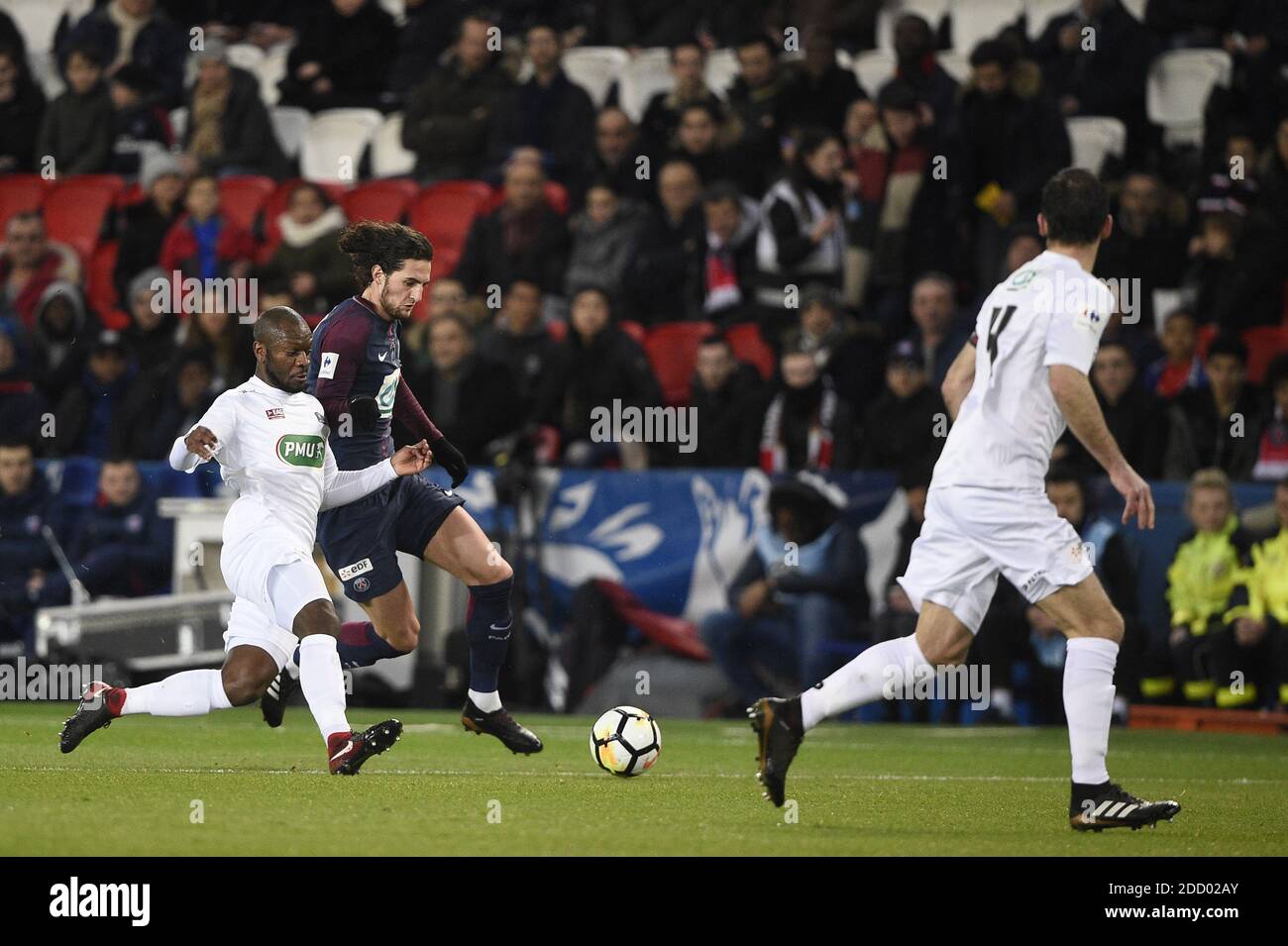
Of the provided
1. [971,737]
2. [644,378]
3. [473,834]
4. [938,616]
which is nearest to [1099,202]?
[938,616]

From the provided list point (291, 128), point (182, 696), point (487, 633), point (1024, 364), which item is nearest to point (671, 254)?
point (291, 128)

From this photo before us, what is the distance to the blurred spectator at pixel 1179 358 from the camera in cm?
1298

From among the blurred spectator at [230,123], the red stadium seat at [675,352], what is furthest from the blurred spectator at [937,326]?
the blurred spectator at [230,123]

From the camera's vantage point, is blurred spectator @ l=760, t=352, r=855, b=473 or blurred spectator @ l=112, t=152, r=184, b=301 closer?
blurred spectator @ l=760, t=352, r=855, b=473

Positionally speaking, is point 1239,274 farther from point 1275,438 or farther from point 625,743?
point 625,743

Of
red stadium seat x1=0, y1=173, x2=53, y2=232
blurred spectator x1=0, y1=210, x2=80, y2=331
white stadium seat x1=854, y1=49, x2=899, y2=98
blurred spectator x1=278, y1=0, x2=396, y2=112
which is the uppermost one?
blurred spectator x1=278, y1=0, x2=396, y2=112

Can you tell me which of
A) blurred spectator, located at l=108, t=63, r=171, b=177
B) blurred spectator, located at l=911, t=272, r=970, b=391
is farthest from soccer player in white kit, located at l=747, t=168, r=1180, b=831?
blurred spectator, located at l=108, t=63, r=171, b=177

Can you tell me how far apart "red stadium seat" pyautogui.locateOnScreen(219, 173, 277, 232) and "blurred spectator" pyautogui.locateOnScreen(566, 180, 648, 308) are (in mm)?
3373

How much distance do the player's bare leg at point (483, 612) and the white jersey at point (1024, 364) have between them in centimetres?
253

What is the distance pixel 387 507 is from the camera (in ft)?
29.0

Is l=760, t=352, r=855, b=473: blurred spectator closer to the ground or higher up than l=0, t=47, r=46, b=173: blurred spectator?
closer to the ground

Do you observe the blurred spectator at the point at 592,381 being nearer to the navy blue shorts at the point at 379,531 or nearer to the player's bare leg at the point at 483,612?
the player's bare leg at the point at 483,612

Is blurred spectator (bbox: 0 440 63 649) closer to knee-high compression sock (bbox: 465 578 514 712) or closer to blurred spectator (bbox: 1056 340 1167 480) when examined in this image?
knee-high compression sock (bbox: 465 578 514 712)

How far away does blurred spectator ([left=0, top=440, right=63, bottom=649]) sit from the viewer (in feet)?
44.3
